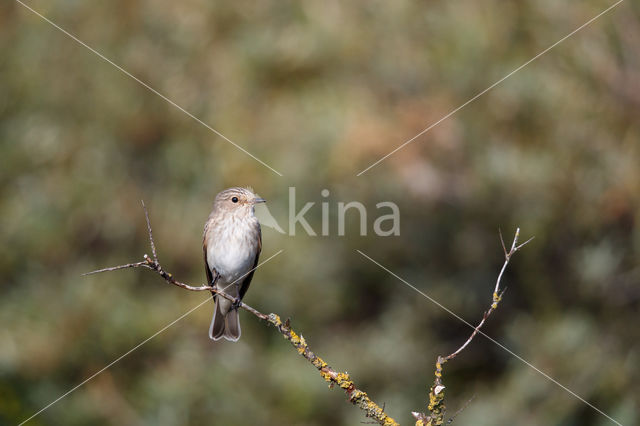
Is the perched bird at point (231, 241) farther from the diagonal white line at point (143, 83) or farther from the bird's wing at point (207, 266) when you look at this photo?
the diagonal white line at point (143, 83)

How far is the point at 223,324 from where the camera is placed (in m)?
5.48

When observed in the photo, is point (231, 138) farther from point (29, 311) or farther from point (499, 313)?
point (499, 313)

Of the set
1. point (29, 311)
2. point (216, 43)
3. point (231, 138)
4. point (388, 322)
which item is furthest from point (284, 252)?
point (216, 43)

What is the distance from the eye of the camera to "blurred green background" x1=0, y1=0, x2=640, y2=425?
8219 millimetres

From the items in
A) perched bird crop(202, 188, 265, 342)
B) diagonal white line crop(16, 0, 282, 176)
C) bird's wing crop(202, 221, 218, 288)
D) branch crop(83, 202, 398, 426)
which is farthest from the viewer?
diagonal white line crop(16, 0, 282, 176)

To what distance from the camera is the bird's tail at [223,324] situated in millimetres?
5340

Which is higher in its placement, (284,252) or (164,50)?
(164,50)

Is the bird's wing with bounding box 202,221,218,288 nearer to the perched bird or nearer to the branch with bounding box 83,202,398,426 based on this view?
the perched bird

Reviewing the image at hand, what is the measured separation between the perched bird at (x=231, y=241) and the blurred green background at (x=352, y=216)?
8.97 ft

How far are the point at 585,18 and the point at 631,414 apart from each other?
3964 mm

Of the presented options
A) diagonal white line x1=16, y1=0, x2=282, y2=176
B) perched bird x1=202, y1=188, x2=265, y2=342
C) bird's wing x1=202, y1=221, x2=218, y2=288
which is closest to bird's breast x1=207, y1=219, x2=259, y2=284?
perched bird x1=202, y1=188, x2=265, y2=342

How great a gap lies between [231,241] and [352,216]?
4260mm

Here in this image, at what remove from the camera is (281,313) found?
373 inches

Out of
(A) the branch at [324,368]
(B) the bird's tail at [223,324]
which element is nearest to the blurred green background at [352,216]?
(B) the bird's tail at [223,324]
